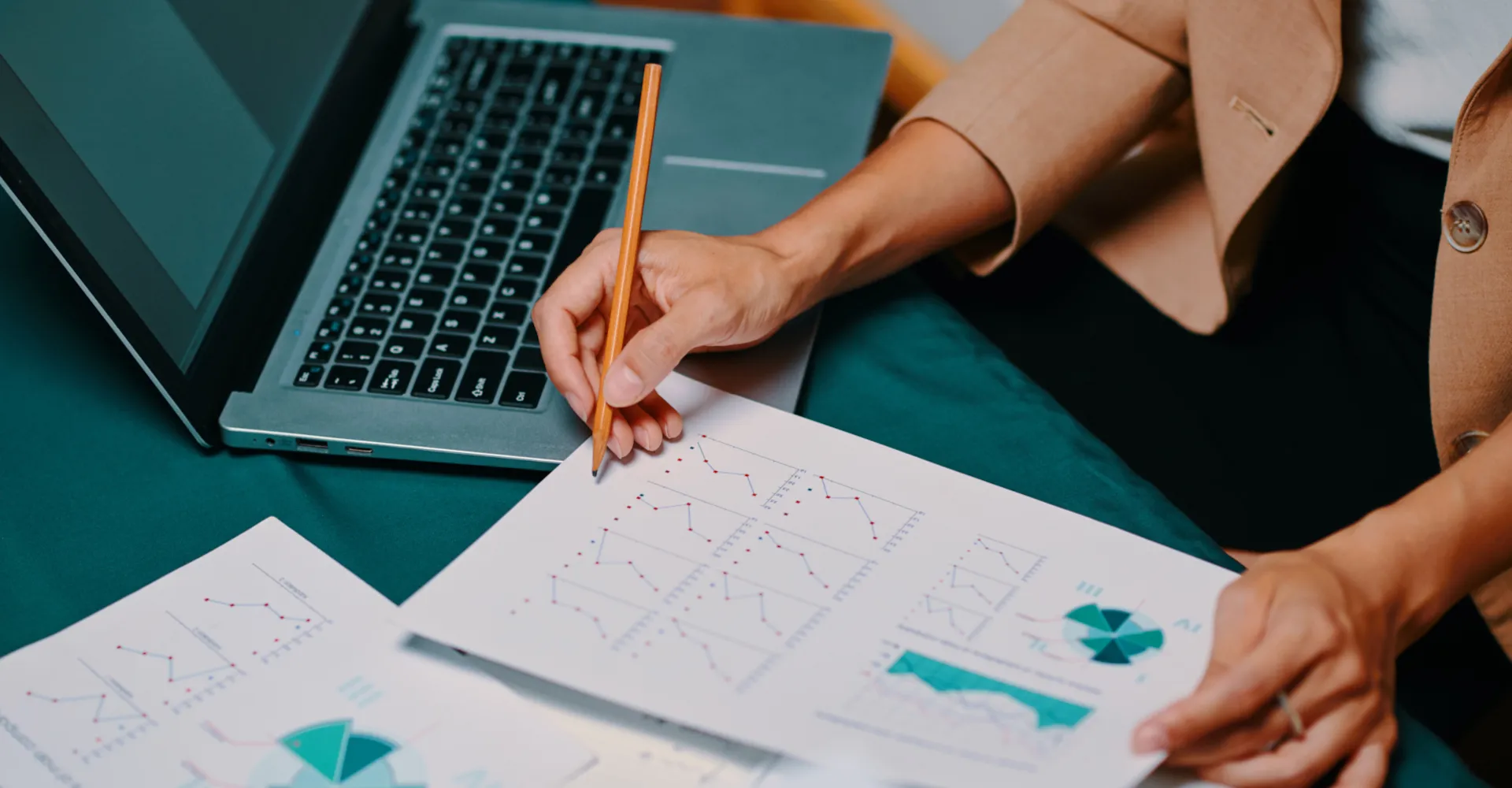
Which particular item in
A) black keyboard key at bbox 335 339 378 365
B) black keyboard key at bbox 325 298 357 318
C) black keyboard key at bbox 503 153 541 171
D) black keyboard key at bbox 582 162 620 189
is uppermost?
black keyboard key at bbox 582 162 620 189

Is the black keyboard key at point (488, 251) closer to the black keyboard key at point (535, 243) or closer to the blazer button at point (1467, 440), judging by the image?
the black keyboard key at point (535, 243)

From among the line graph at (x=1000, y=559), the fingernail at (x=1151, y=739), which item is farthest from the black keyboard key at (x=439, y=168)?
the fingernail at (x=1151, y=739)

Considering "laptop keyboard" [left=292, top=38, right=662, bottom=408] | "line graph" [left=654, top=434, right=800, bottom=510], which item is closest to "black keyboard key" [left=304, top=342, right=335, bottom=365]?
"laptop keyboard" [left=292, top=38, right=662, bottom=408]

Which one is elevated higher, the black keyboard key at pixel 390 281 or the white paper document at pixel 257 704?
the black keyboard key at pixel 390 281

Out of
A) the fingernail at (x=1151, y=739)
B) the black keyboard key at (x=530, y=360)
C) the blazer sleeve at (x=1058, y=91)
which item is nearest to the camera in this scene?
the fingernail at (x=1151, y=739)

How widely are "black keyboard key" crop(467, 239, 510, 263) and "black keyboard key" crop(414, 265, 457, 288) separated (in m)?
0.02

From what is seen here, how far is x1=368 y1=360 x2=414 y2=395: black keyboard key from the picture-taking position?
60 cm

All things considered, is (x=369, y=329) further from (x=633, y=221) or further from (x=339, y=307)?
(x=633, y=221)

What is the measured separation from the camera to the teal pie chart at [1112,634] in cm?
45

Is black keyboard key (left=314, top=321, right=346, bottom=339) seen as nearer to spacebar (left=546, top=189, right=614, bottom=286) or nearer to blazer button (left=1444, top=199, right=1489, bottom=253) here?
spacebar (left=546, top=189, right=614, bottom=286)

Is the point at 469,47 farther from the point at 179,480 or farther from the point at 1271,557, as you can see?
the point at 1271,557

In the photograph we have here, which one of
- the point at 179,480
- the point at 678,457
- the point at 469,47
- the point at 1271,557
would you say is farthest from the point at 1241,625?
the point at 469,47

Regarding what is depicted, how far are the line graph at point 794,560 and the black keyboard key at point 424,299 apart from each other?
24cm

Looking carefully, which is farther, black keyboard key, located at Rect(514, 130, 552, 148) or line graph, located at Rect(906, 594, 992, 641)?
black keyboard key, located at Rect(514, 130, 552, 148)
